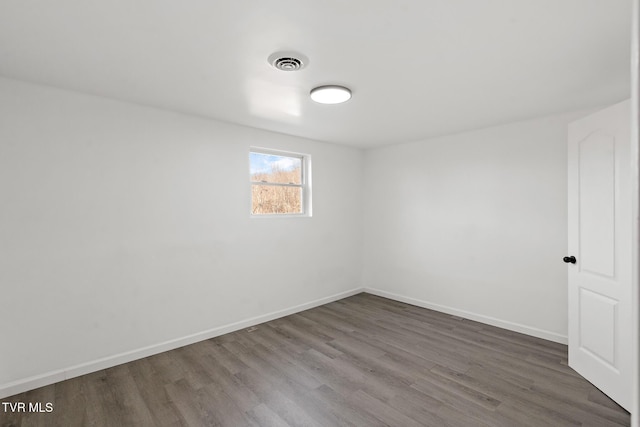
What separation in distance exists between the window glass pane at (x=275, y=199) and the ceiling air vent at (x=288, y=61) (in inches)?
79.5

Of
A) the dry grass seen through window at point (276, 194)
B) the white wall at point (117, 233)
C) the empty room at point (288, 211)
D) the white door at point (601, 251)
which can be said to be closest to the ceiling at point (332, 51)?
the empty room at point (288, 211)

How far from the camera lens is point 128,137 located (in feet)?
9.66

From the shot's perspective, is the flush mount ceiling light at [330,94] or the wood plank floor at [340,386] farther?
the flush mount ceiling light at [330,94]

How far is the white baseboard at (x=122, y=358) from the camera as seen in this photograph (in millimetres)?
2412

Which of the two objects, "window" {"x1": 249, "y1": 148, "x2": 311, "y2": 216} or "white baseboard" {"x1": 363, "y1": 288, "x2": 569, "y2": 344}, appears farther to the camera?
"window" {"x1": 249, "y1": 148, "x2": 311, "y2": 216}

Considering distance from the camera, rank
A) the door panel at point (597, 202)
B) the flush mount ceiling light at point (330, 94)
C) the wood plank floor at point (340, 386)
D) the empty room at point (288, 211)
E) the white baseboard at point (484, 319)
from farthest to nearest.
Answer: the white baseboard at point (484, 319) → the flush mount ceiling light at point (330, 94) → the door panel at point (597, 202) → the wood plank floor at point (340, 386) → the empty room at point (288, 211)

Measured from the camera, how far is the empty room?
72.8 inches

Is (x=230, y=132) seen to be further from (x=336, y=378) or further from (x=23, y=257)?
(x=336, y=378)

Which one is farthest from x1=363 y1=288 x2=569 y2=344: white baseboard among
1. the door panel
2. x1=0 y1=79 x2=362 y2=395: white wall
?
x1=0 y1=79 x2=362 y2=395: white wall

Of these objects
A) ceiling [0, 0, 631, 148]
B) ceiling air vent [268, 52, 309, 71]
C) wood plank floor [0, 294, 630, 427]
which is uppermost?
ceiling [0, 0, 631, 148]

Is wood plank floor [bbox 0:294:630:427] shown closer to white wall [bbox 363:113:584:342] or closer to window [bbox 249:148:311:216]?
white wall [bbox 363:113:584:342]

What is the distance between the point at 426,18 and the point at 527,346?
332 cm

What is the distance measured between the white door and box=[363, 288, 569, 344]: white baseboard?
0.65 m

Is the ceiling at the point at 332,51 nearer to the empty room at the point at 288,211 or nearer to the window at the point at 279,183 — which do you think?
the empty room at the point at 288,211
